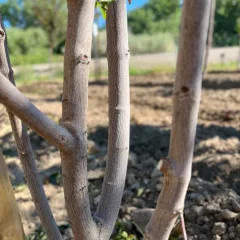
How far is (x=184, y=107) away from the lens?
→ 1.08 m

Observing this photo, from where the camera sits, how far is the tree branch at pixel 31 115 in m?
1.10

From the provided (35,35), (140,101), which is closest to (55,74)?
(140,101)

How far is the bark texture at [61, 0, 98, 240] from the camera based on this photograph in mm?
1273

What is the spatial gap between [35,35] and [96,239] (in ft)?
121

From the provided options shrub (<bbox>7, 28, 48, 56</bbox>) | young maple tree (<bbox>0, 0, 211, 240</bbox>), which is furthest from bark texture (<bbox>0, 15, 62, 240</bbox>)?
shrub (<bbox>7, 28, 48, 56</bbox>)

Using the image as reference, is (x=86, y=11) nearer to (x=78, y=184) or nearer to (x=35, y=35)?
(x=78, y=184)

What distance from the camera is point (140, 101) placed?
7.41m

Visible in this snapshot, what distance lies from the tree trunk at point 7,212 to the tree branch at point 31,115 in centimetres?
33

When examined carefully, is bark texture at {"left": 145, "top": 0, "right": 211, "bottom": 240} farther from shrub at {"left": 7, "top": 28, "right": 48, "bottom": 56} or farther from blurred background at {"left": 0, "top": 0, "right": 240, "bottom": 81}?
shrub at {"left": 7, "top": 28, "right": 48, "bottom": 56}

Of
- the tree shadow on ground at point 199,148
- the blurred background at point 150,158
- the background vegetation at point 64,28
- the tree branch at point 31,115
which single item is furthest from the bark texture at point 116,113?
the background vegetation at point 64,28

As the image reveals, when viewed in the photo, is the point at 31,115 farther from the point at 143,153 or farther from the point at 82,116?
the point at 143,153

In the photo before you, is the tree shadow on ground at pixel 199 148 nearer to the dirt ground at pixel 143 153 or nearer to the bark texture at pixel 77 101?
the dirt ground at pixel 143 153

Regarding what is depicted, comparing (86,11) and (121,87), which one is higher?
(86,11)

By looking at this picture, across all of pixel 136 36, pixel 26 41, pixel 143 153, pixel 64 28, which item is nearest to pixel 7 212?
pixel 143 153
